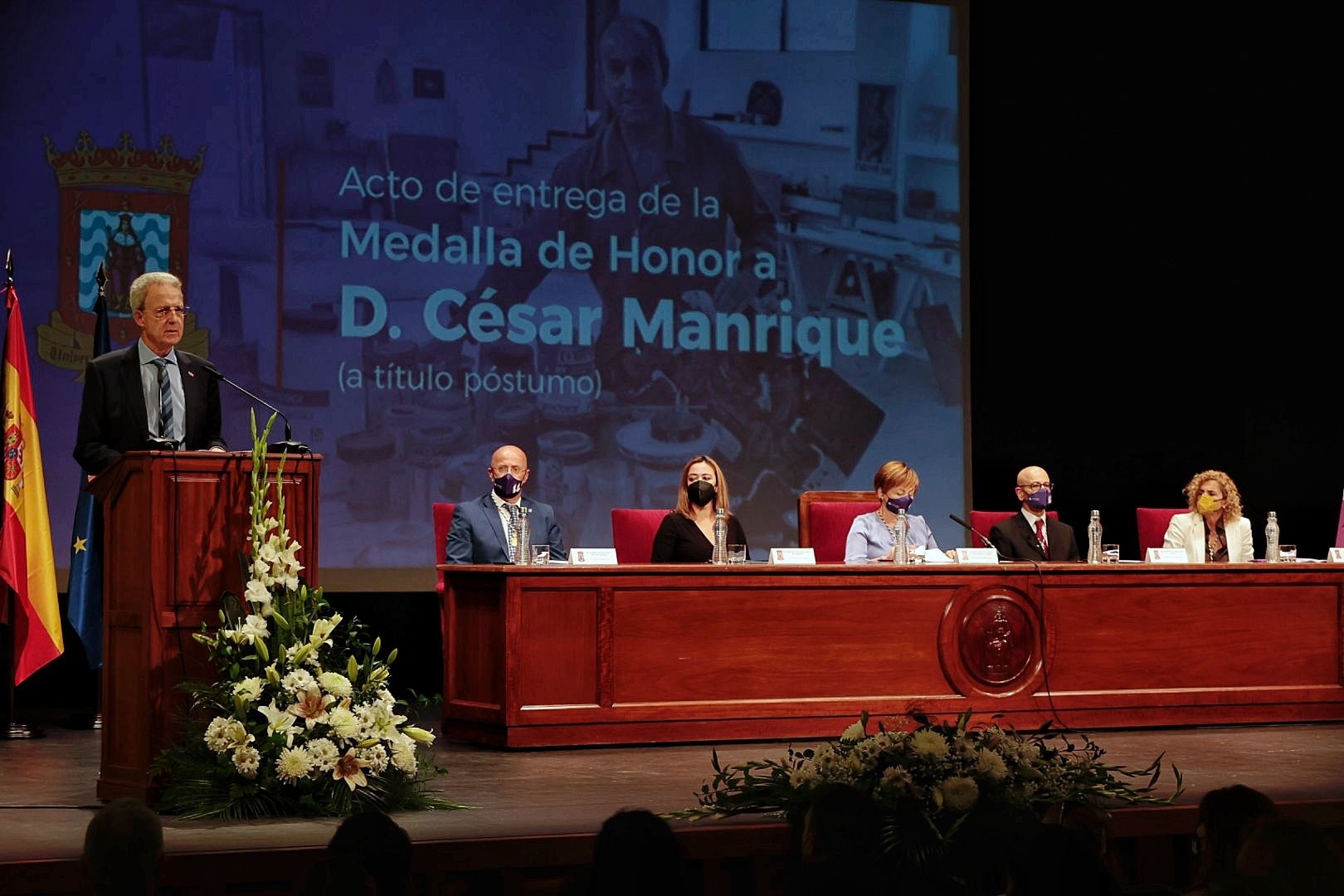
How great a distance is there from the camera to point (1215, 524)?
23.0 feet

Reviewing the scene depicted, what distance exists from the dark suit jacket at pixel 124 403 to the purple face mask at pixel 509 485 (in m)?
1.82

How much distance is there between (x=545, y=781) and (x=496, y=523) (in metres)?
1.70

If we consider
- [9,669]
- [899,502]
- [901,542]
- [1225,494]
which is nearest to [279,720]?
[9,669]

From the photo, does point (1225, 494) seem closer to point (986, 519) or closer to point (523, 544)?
point (986, 519)

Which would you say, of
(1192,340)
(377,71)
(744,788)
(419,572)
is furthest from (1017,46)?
(744,788)

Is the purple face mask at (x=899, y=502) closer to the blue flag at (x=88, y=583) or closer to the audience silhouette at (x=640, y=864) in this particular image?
the blue flag at (x=88, y=583)

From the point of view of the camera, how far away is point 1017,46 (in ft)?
27.6

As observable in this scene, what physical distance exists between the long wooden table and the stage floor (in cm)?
12

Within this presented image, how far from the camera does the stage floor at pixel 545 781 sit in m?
3.49

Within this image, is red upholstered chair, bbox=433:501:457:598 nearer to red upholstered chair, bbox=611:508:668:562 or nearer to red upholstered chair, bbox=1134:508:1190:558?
red upholstered chair, bbox=611:508:668:562

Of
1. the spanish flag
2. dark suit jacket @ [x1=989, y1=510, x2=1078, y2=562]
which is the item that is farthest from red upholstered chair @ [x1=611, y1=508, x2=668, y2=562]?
the spanish flag

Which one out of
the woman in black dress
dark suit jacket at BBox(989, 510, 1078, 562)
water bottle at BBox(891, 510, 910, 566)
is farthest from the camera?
dark suit jacket at BBox(989, 510, 1078, 562)

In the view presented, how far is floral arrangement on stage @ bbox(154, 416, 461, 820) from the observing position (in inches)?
150

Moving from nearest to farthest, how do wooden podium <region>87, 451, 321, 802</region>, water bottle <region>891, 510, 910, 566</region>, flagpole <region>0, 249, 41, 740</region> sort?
wooden podium <region>87, 451, 321, 802</region> < flagpole <region>0, 249, 41, 740</region> < water bottle <region>891, 510, 910, 566</region>
